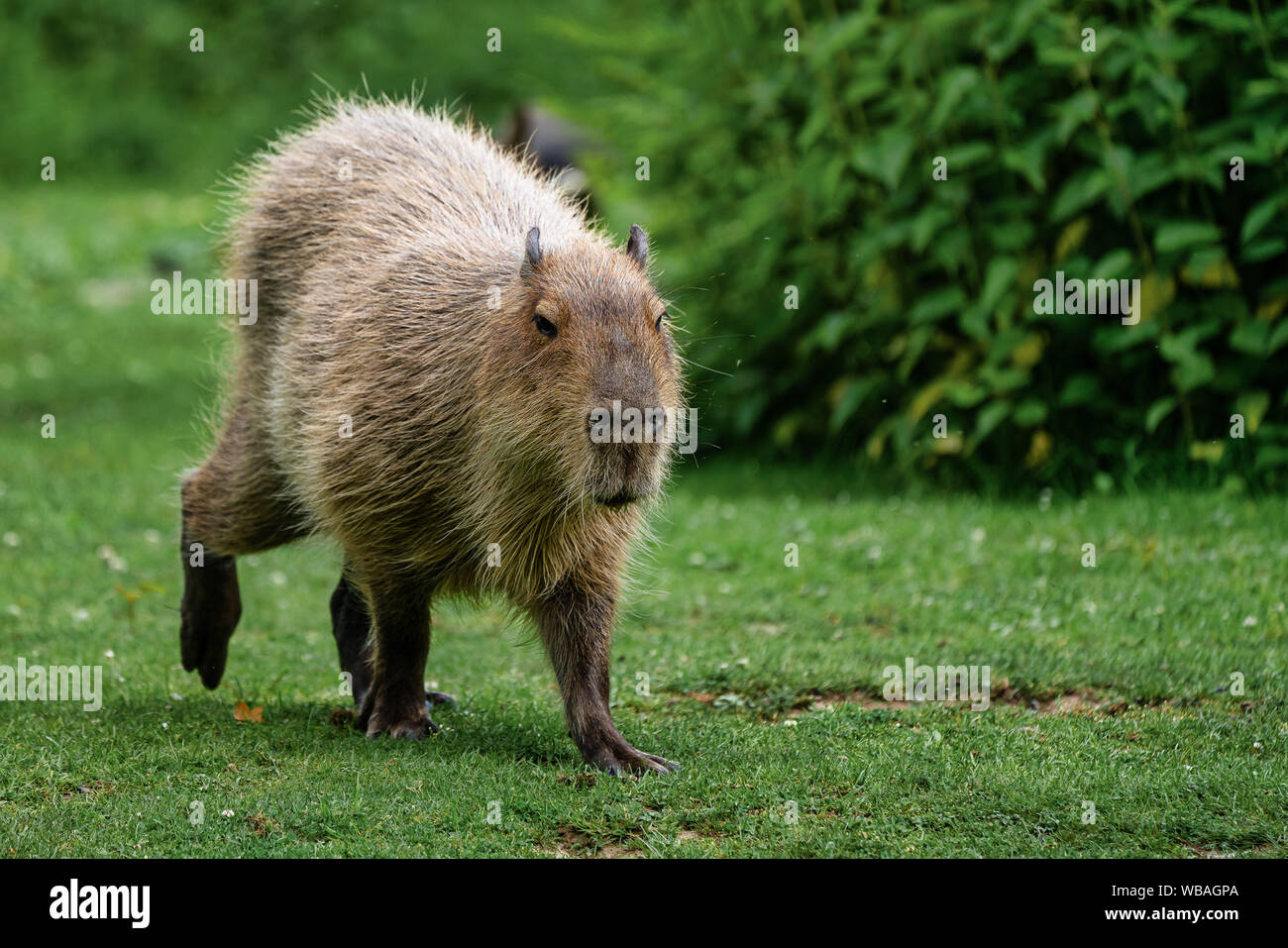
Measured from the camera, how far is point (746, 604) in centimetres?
757

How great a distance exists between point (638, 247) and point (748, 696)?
6.12 feet

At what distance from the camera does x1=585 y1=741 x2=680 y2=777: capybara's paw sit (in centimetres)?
498

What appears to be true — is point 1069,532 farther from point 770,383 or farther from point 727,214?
point 727,214

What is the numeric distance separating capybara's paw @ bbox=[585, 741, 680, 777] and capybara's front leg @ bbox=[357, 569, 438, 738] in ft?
2.64

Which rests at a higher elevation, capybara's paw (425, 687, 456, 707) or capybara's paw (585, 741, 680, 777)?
capybara's paw (425, 687, 456, 707)

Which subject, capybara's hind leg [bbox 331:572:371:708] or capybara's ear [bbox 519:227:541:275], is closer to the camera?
capybara's ear [bbox 519:227:541:275]

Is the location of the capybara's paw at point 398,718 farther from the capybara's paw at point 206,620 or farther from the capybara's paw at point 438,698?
the capybara's paw at point 206,620

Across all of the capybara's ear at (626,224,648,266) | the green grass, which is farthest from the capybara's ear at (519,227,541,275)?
the green grass

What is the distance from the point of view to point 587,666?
5199mm

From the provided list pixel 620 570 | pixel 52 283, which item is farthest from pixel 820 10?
pixel 52 283

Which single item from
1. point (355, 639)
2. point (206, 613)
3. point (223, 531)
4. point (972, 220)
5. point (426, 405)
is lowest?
point (355, 639)

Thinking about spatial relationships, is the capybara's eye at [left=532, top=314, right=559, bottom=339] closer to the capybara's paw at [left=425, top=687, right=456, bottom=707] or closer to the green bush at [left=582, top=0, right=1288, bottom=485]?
the capybara's paw at [left=425, top=687, right=456, bottom=707]

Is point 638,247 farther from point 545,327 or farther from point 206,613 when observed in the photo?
point 206,613

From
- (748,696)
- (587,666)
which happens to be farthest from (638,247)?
(748,696)
